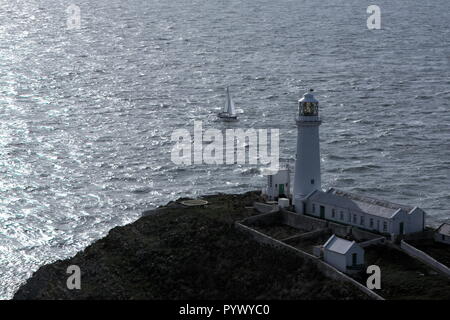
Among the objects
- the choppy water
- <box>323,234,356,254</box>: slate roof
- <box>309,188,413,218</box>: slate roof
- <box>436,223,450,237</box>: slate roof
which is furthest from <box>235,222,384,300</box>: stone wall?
the choppy water

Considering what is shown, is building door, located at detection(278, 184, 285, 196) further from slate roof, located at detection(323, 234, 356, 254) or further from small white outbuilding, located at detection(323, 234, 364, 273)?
small white outbuilding, located at detection(323, 234, 364, 273)

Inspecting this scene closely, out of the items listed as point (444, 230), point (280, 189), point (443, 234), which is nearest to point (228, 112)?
point (280, 189)

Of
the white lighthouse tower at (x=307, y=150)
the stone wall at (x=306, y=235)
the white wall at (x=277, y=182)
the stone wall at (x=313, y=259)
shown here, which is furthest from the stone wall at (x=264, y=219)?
the stone wall at (x=306, y=235)

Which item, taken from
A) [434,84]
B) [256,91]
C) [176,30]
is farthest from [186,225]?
[176,30]

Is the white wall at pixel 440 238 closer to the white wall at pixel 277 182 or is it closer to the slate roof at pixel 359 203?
the slate roof at pixel 359 203

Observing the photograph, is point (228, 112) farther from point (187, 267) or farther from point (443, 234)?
point (443, 234)

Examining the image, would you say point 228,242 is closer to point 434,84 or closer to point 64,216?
point 64,216
